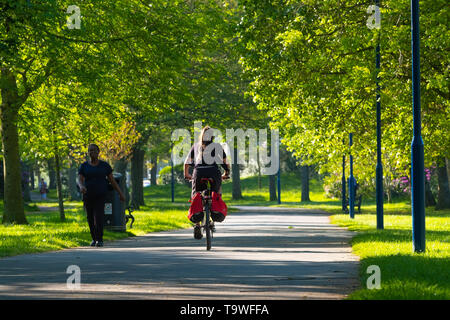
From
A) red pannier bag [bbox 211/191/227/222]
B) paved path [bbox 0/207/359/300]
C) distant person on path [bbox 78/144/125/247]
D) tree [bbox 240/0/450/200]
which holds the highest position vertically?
tree [bbox 240/0/450/200]

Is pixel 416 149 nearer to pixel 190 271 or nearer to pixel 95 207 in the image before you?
pixel 190 271

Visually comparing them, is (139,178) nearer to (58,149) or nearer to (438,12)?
(58,149)

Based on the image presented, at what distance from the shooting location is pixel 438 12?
1988cm

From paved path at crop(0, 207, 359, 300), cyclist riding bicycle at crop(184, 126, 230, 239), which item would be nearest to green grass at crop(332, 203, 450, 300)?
paved path at crop(0, 207, 359, 300)

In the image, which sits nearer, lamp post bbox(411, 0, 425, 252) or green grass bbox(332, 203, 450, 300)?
green grass bbox(332, 203, 450, 300)

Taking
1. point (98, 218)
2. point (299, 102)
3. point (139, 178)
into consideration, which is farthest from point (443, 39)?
point (139, 178)

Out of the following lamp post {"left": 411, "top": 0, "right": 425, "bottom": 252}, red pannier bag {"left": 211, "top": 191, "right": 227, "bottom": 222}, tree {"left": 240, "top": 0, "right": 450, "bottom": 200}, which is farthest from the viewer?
tree {"left": 240, "top": 0, "right": 450, "bottom": 200}

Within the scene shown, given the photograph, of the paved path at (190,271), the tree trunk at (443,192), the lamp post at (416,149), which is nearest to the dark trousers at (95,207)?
the paved path at (190,271)

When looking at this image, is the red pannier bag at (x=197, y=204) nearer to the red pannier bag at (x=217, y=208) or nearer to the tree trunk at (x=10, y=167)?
the red pannier bag at (x=217, y=208)

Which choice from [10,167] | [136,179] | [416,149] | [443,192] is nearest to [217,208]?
[416,149]

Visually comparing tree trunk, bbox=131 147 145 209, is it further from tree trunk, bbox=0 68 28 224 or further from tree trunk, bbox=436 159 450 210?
tree trunk, bbox=0 68 28 224

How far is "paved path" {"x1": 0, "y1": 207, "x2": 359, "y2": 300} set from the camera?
8.67 metres

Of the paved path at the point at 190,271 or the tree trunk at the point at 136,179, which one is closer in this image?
the paved path at the point at 190,271

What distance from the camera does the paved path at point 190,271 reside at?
8.67 metres
